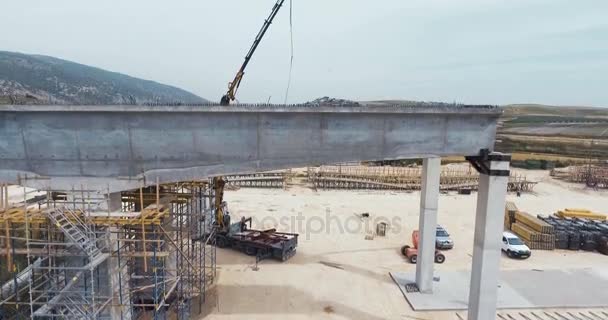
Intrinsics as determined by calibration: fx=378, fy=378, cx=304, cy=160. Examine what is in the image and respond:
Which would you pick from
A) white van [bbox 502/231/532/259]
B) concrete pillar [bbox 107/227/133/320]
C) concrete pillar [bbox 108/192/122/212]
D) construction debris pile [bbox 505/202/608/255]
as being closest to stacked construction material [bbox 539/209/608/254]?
construction debris pile [bbox 505/202/608/255]

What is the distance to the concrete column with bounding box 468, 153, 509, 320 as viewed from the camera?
39.6 feet

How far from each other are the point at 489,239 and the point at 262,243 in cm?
1330

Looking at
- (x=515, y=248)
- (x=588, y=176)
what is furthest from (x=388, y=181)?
(x=588, y=176)

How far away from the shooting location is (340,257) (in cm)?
2245

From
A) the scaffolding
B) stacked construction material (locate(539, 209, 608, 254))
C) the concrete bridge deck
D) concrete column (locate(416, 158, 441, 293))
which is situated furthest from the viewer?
stacked construction material (locate(539, 209, 608, 254))

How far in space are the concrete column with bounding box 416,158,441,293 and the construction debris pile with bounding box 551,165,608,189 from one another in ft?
129

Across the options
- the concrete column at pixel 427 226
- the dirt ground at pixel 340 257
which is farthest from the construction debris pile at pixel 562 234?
the concrete column at pixel 427 226

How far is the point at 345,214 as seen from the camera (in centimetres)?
3183

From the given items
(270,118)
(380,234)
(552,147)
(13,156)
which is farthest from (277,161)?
(552,147)

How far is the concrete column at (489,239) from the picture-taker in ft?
39.6

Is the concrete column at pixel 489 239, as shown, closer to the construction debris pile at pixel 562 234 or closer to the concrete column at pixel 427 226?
the concrete column at pixel 427 226

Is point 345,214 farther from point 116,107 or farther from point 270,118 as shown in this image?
point 116,107

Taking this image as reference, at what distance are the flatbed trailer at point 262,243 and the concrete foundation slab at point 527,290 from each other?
19.9 ft

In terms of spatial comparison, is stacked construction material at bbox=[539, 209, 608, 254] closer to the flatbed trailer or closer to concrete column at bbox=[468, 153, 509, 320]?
concrete column at bbox=[468, 153, 509, 320]
